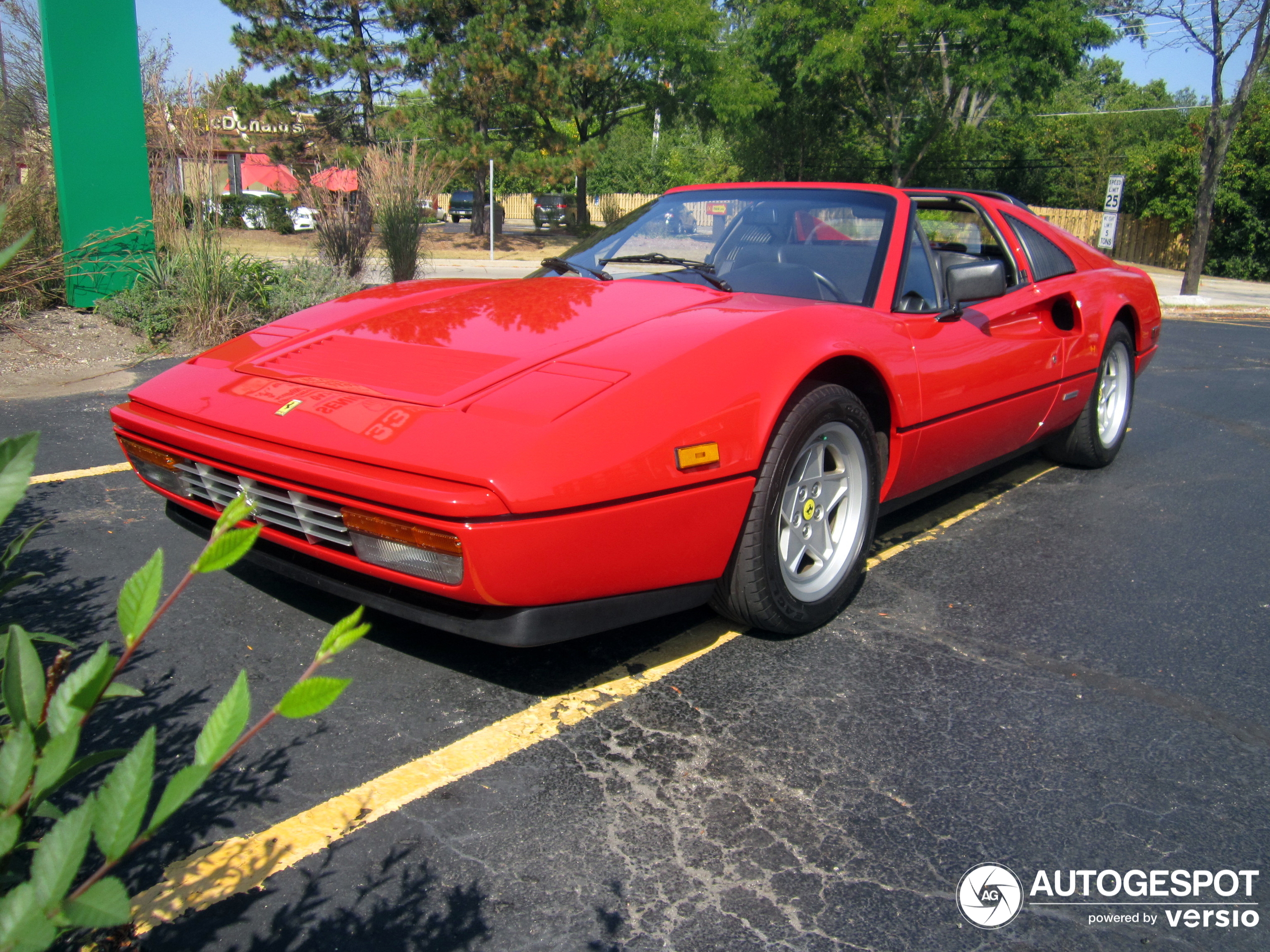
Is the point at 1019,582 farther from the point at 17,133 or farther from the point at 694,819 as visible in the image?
the point at 17,133

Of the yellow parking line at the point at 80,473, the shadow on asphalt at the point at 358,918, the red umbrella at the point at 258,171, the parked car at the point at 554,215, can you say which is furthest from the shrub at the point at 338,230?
the parked car at the point at 554,215

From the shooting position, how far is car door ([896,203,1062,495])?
124 inches

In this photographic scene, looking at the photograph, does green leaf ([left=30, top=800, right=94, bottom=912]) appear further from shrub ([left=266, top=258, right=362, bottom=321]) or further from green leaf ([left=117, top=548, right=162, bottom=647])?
shrub ([left=266, top=258, right=362, bottom=321])

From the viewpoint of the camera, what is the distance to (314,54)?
24.2 meters

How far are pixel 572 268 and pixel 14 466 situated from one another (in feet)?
9.52

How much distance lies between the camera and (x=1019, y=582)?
3.34 meters

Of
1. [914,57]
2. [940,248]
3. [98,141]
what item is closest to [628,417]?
[940,248]

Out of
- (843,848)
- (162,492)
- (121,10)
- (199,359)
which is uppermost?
(121,10)

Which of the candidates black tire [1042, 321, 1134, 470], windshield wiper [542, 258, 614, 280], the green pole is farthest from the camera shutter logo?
the green pole

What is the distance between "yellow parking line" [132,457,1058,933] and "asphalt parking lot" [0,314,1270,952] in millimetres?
28

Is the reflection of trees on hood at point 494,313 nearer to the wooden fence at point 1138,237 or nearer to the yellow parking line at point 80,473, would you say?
the yellow parking line at point 80,473

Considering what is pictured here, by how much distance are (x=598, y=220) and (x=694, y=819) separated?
40.4 metres

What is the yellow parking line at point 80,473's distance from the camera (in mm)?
3855

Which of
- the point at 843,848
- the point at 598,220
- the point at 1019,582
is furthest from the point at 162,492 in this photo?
the point at 598,220
